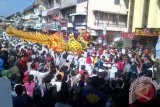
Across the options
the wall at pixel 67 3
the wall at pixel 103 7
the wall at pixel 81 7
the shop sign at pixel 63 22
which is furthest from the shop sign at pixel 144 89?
the wall at pixel 67 3

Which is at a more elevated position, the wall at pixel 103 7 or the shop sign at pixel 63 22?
the wall at pixel 103 7

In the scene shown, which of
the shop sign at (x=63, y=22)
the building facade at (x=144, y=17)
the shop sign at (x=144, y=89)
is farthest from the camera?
the shop sign at (x=63, y=22)

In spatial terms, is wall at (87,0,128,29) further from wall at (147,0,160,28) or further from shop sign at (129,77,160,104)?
shop sign at (129,77,160,104)

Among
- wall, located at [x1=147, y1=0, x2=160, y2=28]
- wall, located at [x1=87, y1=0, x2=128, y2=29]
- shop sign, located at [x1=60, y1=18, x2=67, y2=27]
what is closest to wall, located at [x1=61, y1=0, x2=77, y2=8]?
shop sign, located at [x1=60, y1=18, x2=67, y2=27]

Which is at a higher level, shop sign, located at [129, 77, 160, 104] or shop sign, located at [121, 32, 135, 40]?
shop sign, located at [129, 77, 160, 104]

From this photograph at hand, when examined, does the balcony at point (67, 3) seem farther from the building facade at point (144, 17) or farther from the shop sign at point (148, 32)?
the shop sign at point (148, 32)

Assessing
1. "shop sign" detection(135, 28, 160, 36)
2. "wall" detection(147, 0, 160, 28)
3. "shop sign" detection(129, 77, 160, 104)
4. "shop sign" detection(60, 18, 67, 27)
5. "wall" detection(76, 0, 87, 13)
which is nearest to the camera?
"shop sign" detection(129, 77, 160, 104)

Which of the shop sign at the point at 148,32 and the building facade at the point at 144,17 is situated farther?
the building facade at the point at 144,17

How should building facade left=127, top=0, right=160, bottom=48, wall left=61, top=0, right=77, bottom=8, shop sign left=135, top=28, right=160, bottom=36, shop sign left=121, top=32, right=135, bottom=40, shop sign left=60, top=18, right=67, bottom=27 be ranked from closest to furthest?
1. shop sign left=135, top=28, right=160, bottom=36
2. building facade left=127, top=0, right=160, bottom=48
3. shop sign left=121, top=32, right=135, bottom=40
4. shop sign left=60, top=18, right=67, bottom=27
5. wall left=61, top=0, right=77, bottom=8

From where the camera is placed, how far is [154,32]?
94.1 feet

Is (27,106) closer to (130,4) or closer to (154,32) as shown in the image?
(154,32)

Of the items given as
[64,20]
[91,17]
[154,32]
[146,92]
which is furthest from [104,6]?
[146,92]

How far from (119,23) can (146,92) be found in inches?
1397

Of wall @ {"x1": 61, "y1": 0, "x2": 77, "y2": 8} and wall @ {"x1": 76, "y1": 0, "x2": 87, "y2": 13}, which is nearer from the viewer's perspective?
wall @ {"x1": 76, "y1": 0, "x2": 87, "y2": 13}
